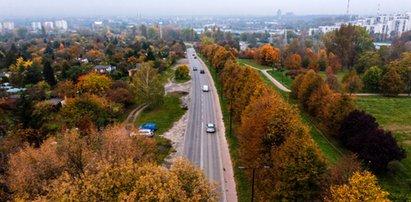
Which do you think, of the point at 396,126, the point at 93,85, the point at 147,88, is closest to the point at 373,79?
the point at 396,126

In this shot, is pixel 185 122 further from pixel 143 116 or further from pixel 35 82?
pixel 35 82

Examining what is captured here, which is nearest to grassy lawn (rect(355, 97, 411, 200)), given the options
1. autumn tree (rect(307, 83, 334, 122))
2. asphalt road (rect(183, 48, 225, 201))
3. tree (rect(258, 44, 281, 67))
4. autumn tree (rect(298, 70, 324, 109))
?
autumn tree (rect(307, 83, 334, 122))

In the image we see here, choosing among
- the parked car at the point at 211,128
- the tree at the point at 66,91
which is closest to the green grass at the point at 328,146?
the parked car at the point at 211,128

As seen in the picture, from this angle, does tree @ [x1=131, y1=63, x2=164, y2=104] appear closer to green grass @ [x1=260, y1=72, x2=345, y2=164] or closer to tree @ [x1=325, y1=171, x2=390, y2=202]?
green grass @ [x1=260, y1=72, x2=345, y2=164]

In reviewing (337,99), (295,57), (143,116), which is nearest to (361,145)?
(337,99)

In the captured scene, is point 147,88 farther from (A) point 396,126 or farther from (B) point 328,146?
(A) point 396,126
